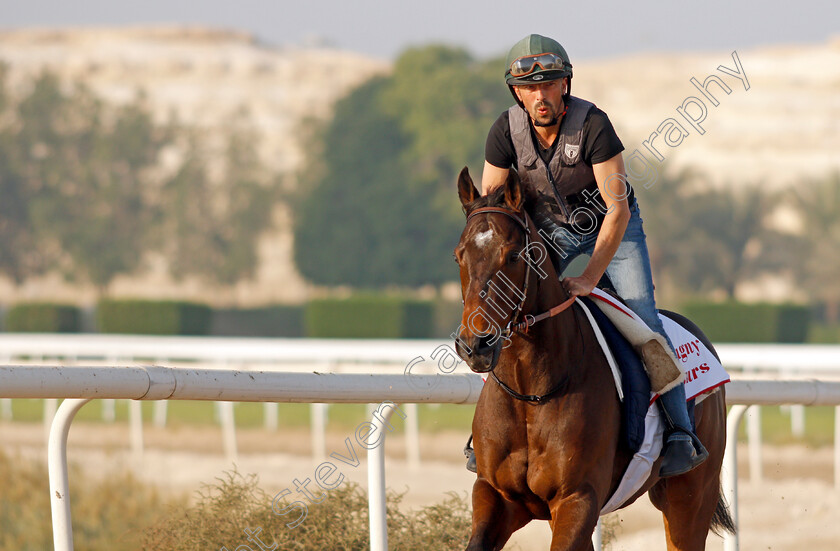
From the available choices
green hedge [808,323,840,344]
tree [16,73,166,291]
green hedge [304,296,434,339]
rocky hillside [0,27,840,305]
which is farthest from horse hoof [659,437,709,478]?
rocky hillside [0,27,840,305]

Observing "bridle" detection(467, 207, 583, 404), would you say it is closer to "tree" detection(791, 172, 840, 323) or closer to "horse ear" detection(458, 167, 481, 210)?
"horse ear" detection(458, 167, 481, 210)

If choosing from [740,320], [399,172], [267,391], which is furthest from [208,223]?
[267,391]

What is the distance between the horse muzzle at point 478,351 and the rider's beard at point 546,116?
1.04 metres

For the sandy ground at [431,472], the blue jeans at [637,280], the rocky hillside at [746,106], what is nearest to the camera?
the blue jeans at [637,280]

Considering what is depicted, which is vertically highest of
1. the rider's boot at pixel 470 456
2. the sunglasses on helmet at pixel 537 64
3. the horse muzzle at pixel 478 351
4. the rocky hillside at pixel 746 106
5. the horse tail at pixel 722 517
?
the rocky hillside at pixel 746 106

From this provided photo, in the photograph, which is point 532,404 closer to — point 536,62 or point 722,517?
point 536,62

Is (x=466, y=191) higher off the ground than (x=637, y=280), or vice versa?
(x=466, y=191)

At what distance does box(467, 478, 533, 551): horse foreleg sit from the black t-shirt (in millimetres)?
1139

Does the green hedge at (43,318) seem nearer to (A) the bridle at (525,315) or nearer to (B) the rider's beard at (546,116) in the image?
(B) the rider's beard at (546,116)

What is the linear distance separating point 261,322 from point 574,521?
1558 inches

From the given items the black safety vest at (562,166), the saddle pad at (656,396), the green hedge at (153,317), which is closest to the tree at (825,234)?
the green hedge at (153,317)

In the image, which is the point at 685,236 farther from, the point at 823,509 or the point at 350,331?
the point at 823,509

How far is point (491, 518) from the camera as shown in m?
3.72

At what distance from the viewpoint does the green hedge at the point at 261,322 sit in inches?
1641
